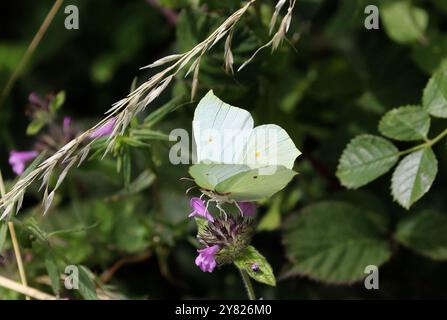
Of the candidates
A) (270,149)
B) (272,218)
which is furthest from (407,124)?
(272,218)

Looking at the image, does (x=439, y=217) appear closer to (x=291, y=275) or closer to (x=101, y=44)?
(x=291, y=275)

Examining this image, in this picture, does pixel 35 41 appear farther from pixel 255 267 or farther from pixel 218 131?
pixel 255 267

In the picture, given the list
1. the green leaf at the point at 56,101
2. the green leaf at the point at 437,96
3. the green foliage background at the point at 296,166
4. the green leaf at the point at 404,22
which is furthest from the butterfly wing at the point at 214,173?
the green leaf at the point at 404,22

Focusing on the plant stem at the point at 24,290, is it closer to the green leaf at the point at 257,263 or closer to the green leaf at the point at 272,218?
the green leaf at the point at 257,263

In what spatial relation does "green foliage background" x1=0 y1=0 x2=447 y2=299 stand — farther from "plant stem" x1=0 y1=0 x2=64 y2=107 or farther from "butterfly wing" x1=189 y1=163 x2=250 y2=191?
"butterfly wing" x1=189 y1=163 x2=250 y2=191

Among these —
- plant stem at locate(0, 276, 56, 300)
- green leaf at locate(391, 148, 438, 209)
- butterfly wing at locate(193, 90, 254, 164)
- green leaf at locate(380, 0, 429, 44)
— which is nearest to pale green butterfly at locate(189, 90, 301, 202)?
butterfly wing at locate(193, 90, 254, 164)
